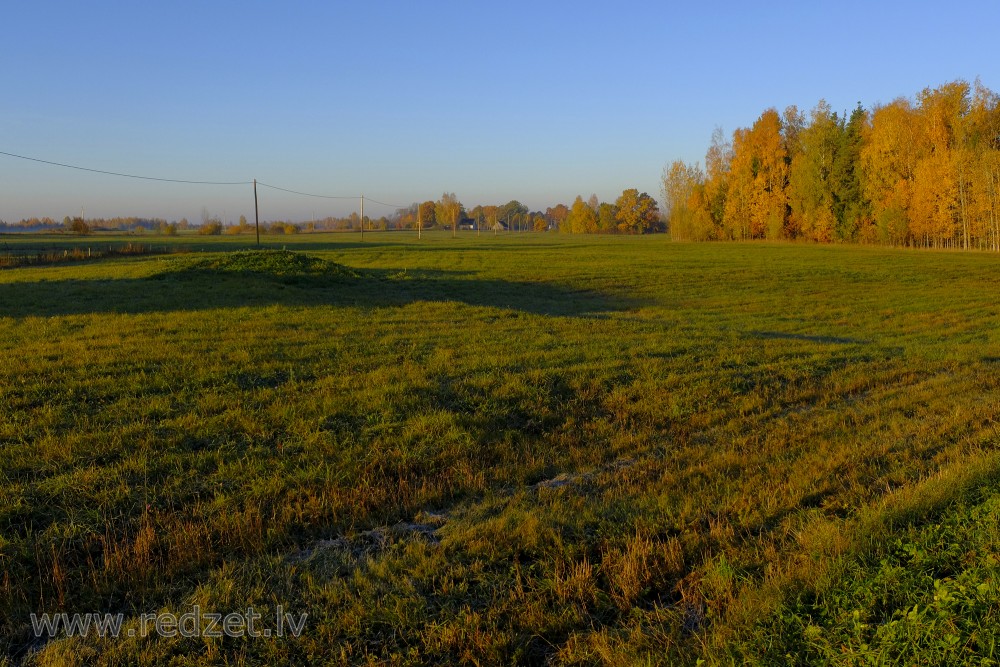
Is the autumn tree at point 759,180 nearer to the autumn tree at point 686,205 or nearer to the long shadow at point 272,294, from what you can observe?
the autumn tree at point 686,205

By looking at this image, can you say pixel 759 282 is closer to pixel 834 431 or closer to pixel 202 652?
pixel 834 431

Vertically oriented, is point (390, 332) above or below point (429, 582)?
above

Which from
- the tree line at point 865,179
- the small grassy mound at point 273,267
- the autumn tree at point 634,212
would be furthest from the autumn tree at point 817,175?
the autumn tree at point 634,212

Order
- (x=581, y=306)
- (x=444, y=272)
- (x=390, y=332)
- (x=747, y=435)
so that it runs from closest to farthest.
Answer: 1. (x=747, y=435)
2. (x=390, y=332)
3. (x=581, y=306)
4. (x=444, y=272)

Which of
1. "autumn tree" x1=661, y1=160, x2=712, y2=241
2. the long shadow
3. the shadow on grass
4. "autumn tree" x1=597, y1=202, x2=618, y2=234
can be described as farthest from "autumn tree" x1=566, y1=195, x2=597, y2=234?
the shadow on grass

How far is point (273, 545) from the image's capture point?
15.7ft

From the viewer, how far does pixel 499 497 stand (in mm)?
5680

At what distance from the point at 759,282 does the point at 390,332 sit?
28968 mm

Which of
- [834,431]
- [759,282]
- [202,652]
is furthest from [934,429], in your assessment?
[759,282]

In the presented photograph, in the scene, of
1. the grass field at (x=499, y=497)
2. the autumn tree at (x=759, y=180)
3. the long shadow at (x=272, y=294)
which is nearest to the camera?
the grass field at (x=499, y=497)

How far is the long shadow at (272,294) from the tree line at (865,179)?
156ft

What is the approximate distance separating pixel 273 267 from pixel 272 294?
676 centimetres

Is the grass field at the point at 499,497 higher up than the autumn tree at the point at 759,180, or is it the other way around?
the autumn tree at the point at 759,180

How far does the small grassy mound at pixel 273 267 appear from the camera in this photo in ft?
86.7
